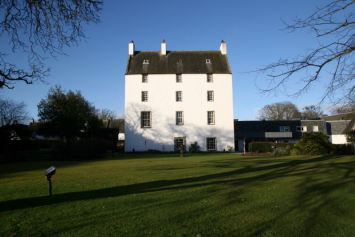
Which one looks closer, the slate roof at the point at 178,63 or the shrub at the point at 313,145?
the shrub at the point at 313,145

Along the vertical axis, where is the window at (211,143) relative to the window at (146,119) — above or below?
below

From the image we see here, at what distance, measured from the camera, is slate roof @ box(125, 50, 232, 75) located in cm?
3841

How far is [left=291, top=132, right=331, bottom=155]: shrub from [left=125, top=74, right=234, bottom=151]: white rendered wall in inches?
502

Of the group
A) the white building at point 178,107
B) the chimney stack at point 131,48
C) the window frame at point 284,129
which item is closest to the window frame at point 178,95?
the white building at point 178,107

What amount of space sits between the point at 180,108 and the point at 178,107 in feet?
1.00

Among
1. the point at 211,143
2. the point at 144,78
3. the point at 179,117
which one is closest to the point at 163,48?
the point at 144,78

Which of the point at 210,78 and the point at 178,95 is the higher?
the point at 210,78

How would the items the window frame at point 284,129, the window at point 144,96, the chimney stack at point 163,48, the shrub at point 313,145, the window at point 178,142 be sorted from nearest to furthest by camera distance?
the shrub at point 313,145 < the window at point 178,142 < the window at point 144,96 < the chimney stack at point 163,48 < the window frame at point 284,129

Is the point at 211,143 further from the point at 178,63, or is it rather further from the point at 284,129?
the point at 284,129

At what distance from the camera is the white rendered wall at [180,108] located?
37.7 m

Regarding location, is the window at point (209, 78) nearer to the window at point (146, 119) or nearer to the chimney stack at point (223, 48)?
the chimney stack at point (223, 48)

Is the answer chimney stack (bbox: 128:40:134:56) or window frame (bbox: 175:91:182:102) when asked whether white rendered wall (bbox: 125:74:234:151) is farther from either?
chimney stack (bbox: 128:40:134:56)

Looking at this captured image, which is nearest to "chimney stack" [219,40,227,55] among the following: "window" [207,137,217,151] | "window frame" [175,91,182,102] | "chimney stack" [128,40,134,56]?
"window frame" [175,91,182,102]

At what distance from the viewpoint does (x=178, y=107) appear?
125 ft
